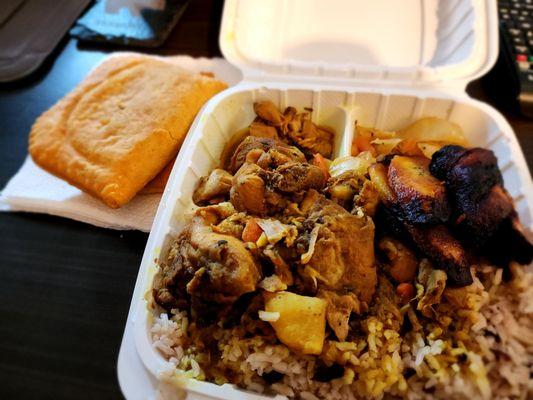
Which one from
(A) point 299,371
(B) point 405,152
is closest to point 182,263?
(A) point 299,371

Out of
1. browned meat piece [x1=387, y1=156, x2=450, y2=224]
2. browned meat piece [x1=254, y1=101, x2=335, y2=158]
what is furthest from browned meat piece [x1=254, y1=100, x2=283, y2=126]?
browned meat piece [x1=387, y1=156, x2=450, y2=224]

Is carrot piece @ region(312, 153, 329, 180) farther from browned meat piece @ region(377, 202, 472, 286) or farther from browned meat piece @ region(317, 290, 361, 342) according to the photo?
browned meat piece @ region(317, 290, 361, 342)

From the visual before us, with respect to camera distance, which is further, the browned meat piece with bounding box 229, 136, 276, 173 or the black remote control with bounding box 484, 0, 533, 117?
the black remote control with bounding box 484, 0, 533, 117

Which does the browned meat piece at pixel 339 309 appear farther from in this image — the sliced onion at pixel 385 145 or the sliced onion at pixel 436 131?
the sliced onion at pixel 436 131

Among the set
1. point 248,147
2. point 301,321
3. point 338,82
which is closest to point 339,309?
point 301,321

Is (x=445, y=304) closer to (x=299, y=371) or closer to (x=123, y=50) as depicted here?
(x=299, y=371)
